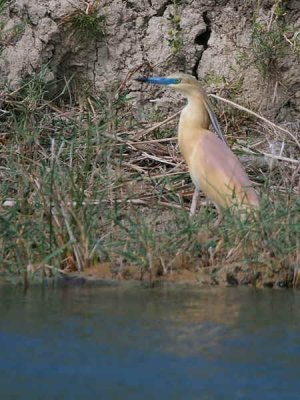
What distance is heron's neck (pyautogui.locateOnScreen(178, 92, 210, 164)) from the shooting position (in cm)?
848

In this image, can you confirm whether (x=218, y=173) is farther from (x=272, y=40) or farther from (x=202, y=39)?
(x=202, y=39)

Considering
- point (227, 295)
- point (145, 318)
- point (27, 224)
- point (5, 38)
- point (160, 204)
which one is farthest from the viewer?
point (5, 38)

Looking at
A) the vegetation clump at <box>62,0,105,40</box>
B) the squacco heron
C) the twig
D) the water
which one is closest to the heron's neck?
the squacco heron

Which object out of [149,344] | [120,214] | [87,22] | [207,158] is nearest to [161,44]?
[87,22]

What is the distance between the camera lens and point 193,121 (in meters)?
8.53

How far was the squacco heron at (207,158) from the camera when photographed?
7.83 meters

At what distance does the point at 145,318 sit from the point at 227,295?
70cm

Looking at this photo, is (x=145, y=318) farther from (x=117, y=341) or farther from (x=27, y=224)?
(x=27, y=224)

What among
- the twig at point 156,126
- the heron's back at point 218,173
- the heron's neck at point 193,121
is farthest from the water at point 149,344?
the twig at point 156,126

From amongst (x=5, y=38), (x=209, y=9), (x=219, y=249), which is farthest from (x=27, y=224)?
(x=209, y=9)

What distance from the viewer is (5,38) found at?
9961mm

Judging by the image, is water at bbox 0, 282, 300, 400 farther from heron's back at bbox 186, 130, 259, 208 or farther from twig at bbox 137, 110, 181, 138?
twig at bbox 137, 110, 181, 138

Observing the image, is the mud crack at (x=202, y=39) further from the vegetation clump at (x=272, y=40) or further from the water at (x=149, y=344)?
the water at (x=149, y=344)

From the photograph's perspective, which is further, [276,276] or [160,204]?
[160,204]
